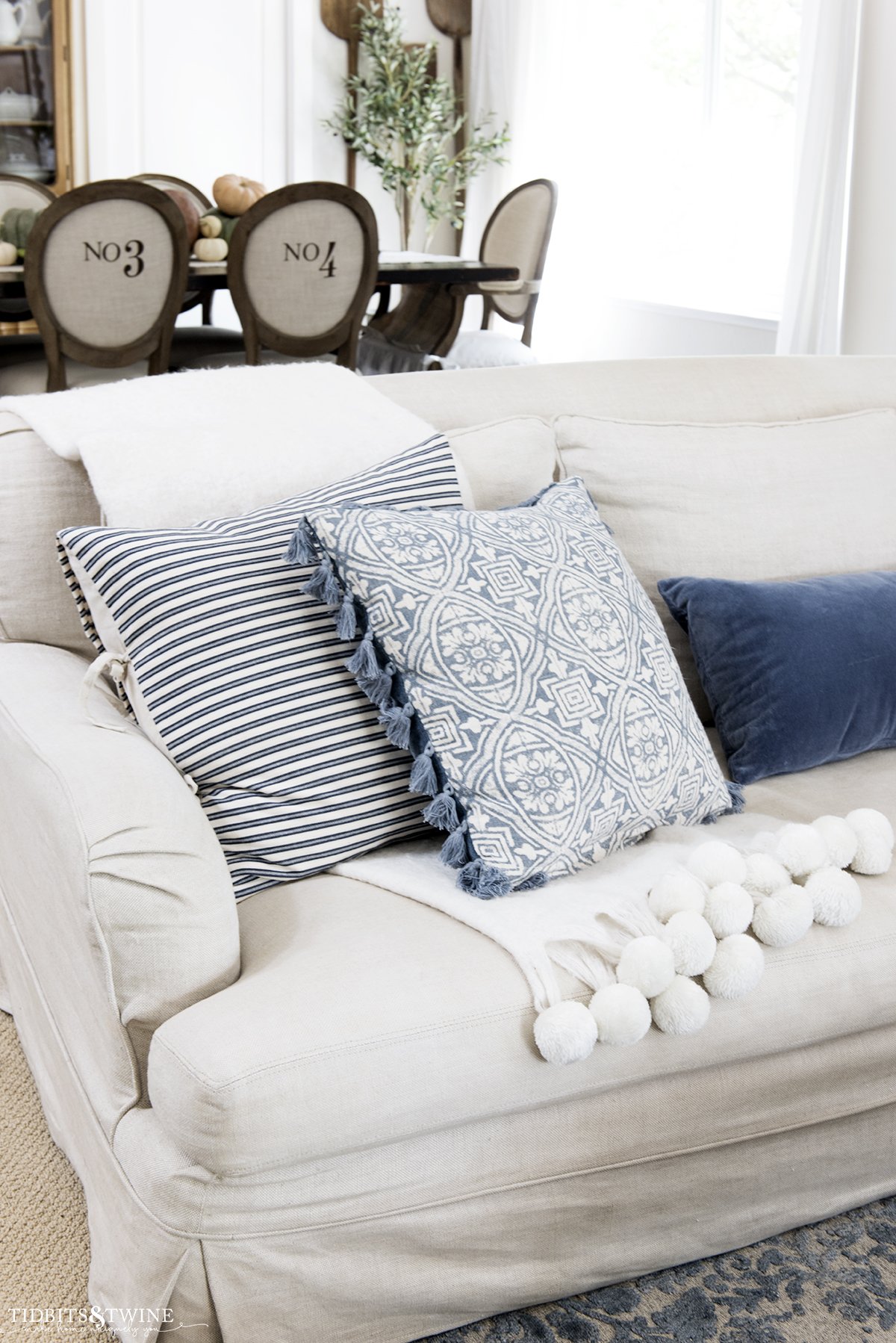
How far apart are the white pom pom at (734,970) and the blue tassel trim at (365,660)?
0.41m

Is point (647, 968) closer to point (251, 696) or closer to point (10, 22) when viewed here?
point (251, 696)

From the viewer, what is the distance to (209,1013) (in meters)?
1.04

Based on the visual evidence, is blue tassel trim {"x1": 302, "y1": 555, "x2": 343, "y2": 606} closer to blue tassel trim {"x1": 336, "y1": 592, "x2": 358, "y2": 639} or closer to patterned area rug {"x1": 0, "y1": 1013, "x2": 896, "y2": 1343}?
blue tassel trim {"x1": 336, "y1": 592, "x2": 358, "y2": 639}

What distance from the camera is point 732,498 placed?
173cm

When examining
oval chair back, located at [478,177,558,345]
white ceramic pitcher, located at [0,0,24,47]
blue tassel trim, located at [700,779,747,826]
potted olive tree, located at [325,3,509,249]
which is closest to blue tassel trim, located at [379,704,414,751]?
blue tassel trim, located at [700,779,747,826]

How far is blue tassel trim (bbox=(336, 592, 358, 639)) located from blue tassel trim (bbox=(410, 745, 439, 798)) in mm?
133

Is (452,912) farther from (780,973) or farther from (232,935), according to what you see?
(780,973)

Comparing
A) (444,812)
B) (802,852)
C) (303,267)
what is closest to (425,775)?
(444,812)

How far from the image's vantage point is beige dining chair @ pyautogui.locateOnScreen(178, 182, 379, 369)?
Result: 10.9ft

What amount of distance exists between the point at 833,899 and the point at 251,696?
0.59 meters

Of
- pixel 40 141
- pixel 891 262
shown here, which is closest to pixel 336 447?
pixel 891 262

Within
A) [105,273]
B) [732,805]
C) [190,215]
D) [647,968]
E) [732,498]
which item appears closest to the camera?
[647,968]

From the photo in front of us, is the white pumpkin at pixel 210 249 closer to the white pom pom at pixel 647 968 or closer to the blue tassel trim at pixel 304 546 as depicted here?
the blue tassel trim at pixel 304 546

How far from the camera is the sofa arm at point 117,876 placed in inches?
41.6
